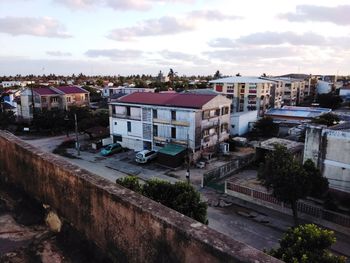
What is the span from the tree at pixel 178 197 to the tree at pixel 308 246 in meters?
4.15

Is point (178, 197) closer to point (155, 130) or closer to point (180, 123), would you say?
point (180, 123)

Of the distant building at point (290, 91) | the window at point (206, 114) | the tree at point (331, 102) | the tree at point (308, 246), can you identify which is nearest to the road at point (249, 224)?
the tree at point (308, 246)

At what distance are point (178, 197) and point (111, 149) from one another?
20351mm

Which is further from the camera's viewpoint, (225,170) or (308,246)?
(225,170)

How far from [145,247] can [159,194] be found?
6.65 meters

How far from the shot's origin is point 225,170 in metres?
24.2

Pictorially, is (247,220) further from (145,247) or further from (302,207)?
(145,247)

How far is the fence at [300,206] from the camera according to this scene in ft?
50.8

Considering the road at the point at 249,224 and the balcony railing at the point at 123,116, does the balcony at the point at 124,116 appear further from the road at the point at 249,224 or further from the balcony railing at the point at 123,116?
the road at the point at 249,224

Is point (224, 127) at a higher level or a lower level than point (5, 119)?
higher

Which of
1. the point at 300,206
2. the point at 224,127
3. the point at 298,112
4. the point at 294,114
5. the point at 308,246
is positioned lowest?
the point at 300,206

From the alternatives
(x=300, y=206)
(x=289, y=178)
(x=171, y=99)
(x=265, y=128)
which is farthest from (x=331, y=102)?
(x=289, y=178)

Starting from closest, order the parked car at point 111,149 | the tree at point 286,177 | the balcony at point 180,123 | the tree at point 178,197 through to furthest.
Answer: the tree at point 178,197, the tree at point 286,177, the balcony at point 180,123, the parked car at point 111,149

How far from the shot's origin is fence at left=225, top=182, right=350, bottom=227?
50.8 feet
